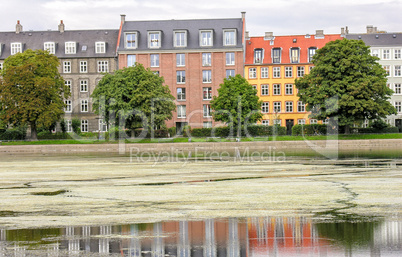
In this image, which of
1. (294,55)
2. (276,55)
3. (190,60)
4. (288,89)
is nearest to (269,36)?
(276,55)

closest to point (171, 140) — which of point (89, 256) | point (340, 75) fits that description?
point (340, 75)

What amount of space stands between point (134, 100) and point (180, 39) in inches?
948

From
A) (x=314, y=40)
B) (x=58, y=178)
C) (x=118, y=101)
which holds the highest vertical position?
(x=314, y=40)

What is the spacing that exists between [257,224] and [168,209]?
341cm

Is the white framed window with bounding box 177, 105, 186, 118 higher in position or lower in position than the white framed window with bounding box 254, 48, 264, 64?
lower

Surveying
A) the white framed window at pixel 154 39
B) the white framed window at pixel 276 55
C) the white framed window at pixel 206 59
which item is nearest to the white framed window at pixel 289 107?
the white framed window at pixel 276 55

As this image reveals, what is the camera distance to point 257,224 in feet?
45.9

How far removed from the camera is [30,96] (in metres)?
82.9

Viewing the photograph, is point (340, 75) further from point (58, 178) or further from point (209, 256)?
point (209, 256)

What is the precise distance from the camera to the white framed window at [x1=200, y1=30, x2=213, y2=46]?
332 feet

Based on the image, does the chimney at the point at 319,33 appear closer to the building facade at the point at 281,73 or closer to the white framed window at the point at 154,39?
the building facade at the point at 281,73

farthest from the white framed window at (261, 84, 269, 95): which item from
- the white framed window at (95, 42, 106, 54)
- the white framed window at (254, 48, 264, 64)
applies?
the white framed window at (95, 42, 106, 54)

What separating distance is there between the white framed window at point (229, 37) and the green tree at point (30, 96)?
29.6 meters

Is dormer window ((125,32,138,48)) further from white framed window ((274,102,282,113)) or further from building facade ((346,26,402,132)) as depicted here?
building facade ((346,26,402,132))
